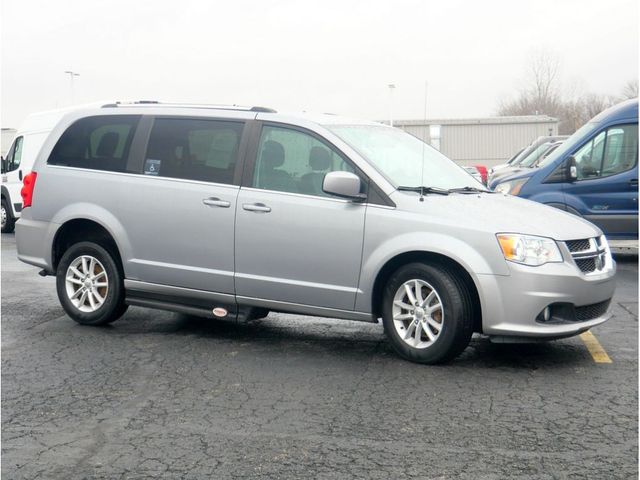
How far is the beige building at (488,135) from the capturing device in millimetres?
43406

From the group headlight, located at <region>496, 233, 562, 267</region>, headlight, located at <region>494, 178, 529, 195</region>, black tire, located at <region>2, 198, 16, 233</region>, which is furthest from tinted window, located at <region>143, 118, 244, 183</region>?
black tire, located at <region>2, 198, 16, 233</region>

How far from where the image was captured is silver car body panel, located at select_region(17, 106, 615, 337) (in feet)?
20.3

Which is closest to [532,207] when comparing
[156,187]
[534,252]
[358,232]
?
[534,252]

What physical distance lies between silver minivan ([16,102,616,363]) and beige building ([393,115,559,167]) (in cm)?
3544

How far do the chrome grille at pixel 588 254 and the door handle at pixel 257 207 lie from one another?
223cm

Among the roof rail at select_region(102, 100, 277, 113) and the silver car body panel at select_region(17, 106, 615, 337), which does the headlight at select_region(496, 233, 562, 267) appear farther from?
the roof rail at select_region(102, 100, 277, 113)

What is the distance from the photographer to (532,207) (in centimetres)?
691

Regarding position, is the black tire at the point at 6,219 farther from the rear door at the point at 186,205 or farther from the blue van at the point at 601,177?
the rear door at the point at 186,205

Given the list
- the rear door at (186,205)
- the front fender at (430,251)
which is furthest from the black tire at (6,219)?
the front fender at (430,251)

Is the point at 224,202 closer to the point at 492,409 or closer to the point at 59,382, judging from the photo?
the point at 59,382

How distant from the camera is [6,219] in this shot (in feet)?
65.4

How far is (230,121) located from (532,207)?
2.50 metres

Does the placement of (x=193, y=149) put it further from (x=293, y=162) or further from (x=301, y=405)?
(x=301, y=405)

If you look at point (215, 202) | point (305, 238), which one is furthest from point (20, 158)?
point (305, 238)
